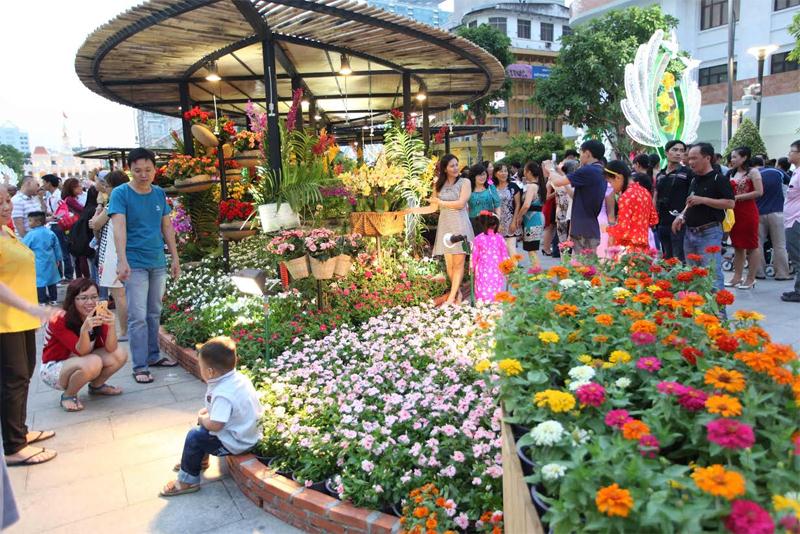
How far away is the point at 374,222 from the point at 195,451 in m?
3.33

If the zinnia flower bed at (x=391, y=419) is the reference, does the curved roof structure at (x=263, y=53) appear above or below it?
above

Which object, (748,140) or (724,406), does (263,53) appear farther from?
(748,140)

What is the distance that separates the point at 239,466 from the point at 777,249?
811 centimetres

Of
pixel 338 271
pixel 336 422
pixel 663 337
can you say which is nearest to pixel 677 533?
pixel 663 337

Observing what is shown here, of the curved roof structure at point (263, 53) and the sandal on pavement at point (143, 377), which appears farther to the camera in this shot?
the curved roof structure at point (263, 53)

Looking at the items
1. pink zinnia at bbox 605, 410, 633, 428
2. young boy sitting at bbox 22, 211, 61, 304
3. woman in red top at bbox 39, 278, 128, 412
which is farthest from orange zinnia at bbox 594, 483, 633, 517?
young boy sitting at bbox 22, 211, 61, 304

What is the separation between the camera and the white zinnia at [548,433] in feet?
5.48

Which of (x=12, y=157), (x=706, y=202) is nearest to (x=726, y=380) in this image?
(x=706, y=202)

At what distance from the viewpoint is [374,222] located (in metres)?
6.08

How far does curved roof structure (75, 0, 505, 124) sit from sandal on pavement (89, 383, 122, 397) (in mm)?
3574

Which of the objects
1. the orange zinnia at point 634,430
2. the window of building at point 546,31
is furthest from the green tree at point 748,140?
the window of building at point 546,31

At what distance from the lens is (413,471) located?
2844 millimetres

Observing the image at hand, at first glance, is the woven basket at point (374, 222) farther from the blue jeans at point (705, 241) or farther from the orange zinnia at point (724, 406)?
the orange zinnia at point (724, 406)

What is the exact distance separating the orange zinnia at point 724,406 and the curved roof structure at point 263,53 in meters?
5.06
